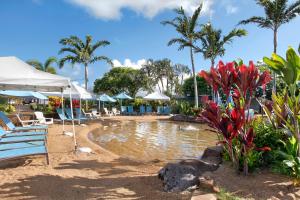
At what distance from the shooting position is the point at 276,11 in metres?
21.8

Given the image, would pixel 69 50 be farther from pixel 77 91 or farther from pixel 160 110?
pixel 77 91

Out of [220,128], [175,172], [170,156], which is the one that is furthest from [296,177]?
[170,156]

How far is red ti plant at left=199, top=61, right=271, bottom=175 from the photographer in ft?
14.8

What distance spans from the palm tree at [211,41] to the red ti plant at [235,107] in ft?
64.2

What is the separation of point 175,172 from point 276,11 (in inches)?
847

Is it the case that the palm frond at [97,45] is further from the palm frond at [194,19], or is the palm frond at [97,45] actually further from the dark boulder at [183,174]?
the dark boulder at [183,174]

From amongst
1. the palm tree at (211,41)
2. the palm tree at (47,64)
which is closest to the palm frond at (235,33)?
the palm tree at (211,41)

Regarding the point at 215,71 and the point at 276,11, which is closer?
the point at 215,71

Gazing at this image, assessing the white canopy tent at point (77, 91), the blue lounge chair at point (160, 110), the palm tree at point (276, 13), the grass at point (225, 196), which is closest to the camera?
the grass at point (225, 196)

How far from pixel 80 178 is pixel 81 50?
2321 cm

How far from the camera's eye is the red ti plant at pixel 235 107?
14.8 feet

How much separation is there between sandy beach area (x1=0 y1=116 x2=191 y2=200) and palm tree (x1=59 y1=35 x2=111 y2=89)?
809 inches

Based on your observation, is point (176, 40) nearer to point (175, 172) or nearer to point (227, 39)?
point (227, 39)

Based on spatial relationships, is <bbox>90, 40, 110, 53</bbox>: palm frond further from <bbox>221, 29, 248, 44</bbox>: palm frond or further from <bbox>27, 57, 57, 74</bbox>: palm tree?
<bbox>27, 57, 57, 74</bbox>: palm tree
